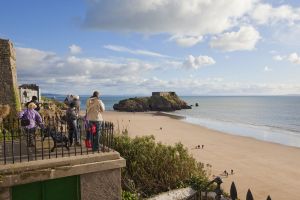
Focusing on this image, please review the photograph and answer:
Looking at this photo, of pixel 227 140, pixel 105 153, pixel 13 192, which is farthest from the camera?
→ pixel 227 140

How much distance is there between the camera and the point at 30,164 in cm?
760

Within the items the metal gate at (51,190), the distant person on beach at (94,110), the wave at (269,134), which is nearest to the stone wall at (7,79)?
the distant person on beach at (94,110)

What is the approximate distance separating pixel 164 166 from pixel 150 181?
0.88 m

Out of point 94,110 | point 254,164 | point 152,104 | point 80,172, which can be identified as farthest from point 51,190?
point 152,104

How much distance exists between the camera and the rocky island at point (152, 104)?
99.1 meters

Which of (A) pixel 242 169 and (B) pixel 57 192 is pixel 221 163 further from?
(B) pixel 57 192

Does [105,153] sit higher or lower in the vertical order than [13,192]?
higher

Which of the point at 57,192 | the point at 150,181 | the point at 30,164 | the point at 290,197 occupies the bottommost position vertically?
the point at 290,197

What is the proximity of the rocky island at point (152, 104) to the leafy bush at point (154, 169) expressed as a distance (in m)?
83.9

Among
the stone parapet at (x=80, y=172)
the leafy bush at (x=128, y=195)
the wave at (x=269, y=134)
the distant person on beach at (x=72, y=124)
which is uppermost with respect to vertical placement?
the distant person on beach at (x=72, y=124)

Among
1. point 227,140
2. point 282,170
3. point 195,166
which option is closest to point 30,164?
point 195,166

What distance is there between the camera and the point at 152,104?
343 ft

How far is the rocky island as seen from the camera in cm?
9912

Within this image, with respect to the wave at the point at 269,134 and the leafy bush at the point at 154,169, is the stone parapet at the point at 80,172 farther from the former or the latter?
the wave at the point at 269,134
